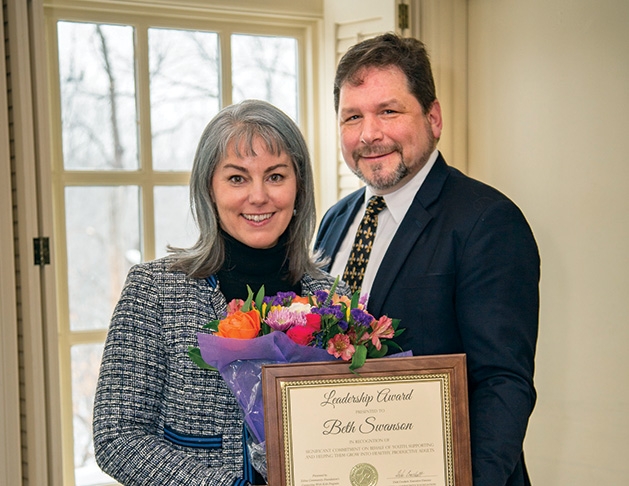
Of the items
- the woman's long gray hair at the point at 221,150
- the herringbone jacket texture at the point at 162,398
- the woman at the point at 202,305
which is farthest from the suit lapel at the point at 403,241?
the herringbone jacket texture at the point at 162,398


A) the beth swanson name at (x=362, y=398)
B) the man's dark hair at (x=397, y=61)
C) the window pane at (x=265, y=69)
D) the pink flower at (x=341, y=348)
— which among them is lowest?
the beth swanson name at (x=362, y=398)

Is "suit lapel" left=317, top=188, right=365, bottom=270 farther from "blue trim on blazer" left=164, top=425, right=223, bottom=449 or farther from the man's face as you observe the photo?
"blue trim on blazer" left=164, top=425, right=223, bottom=449

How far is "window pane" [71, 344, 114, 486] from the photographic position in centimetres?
280

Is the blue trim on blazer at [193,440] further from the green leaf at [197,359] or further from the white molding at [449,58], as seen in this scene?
the white molding at [449,58]

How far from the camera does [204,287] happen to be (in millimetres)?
1450

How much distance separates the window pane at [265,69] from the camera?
Result: 3.03 meters

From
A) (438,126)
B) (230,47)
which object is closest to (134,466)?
(438,126)

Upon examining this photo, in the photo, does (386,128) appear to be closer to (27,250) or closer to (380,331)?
(380,331)

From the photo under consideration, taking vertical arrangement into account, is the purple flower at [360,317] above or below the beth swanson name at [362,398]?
above

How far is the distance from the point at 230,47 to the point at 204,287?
1.76 metres

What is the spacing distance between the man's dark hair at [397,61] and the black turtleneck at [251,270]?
543 mm

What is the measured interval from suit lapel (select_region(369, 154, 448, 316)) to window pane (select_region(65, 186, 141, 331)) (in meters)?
1.35

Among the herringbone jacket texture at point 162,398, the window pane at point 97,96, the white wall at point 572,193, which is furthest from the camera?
the window pane at point 97,96

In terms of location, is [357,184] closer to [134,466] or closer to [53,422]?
[53,422]
